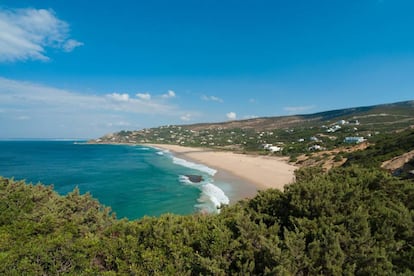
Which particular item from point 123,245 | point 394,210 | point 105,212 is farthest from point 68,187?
point 394,210

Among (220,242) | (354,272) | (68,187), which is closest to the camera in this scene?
(354,272)

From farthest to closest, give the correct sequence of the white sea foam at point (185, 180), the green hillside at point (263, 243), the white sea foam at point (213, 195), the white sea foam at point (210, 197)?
1. the white sea foam at point (185, 180)
2. the white sea foam at point (213, 195)
3. the white sea foam at point (210, 197)
4. the green hillside at point (263, 243)

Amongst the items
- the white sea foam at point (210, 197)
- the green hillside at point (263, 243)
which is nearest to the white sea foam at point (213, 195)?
the white sea foam at point (210, 197)

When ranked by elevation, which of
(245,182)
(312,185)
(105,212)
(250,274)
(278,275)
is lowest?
(245,182)

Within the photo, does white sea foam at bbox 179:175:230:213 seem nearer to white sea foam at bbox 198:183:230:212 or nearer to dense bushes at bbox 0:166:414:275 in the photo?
white sea foam at bbox 198:183:230:212

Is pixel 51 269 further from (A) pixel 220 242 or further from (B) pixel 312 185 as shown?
(B) pixel 312 185

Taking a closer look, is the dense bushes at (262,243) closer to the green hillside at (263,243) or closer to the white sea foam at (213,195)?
the green hillside at (263,243)

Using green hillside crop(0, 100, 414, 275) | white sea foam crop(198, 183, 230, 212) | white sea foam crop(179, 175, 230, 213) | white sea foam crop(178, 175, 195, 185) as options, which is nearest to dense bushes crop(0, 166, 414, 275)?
green hillside crop(0, 100, 414, 275)

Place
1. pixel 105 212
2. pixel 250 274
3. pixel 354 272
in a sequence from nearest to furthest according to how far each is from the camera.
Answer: pixel 354 272 → pixel 250 274 → pixel 105 212
